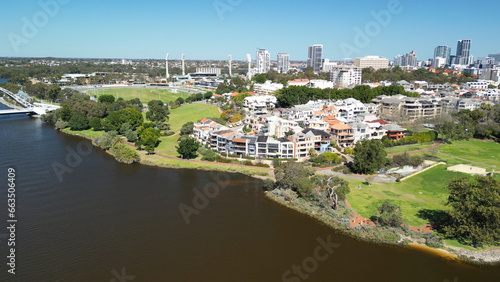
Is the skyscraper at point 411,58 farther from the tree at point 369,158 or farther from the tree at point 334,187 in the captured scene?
the tree at point 334,187

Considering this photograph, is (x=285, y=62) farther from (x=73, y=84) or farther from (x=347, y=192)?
(x=347, y=192)

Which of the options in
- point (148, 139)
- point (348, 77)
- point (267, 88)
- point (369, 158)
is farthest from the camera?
point (348, 77)

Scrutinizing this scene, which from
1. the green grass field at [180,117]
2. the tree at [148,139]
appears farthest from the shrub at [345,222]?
the tree at [148,139]

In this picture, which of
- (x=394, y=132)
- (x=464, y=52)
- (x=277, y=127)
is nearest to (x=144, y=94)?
(x=277, y=127)

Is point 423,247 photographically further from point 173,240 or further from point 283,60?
point 283,60

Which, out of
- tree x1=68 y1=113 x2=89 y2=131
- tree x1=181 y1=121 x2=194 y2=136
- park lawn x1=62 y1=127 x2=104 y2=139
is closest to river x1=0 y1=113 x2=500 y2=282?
tree x1=181 y1=121 x2=194 y2=136

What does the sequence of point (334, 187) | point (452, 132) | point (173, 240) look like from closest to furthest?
point (173, 240) < point (334, 187) < point (452, 132)

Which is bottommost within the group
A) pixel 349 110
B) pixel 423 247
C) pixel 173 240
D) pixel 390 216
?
pixel 173 240
